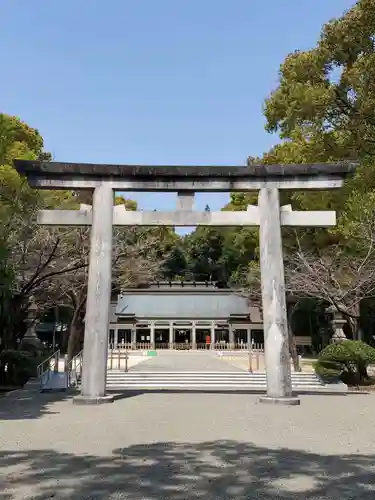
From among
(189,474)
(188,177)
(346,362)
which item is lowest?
(189,474)

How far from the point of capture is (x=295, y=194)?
1939cm

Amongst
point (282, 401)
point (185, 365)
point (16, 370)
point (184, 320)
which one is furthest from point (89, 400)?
point (184, 320)

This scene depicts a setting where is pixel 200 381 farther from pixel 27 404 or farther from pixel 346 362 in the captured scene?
pixel 27 404

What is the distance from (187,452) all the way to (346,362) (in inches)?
421

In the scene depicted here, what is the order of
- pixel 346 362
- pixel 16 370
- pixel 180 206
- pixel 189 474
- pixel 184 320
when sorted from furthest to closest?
pixel 184 320
pixel 16 370
pixel 346 362
pixel 180 206
pixel 189 474

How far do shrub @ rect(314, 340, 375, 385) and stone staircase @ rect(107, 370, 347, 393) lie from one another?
47cm

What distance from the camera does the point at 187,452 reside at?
19.0 feet

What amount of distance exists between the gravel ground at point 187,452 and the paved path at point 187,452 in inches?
0.5

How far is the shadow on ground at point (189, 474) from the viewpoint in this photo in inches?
165

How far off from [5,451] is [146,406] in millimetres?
4527

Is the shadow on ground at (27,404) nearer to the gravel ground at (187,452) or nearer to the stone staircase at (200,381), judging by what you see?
the gravel ground at (187,452)

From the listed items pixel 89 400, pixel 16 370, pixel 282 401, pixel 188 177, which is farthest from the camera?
pixel 16 370

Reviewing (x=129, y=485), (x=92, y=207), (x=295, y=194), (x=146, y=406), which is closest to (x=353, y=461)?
(x=129, y=485)

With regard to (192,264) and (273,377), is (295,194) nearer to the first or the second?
(273,377)
